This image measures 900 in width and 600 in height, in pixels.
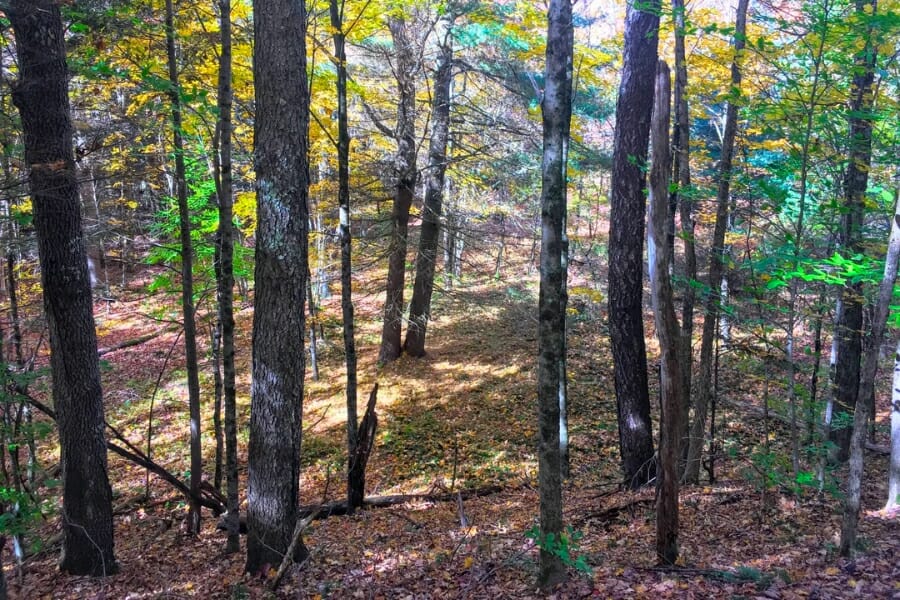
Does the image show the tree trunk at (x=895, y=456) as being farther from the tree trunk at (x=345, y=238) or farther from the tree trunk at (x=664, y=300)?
the tree trunk at (x=345, y=238)

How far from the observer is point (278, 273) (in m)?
5.49

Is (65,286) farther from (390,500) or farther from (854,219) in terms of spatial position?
(854,219)

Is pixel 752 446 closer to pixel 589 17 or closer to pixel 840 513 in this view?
pixel 840 513

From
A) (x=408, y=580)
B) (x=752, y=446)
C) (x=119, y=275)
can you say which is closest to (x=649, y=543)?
(x=408, y=580)

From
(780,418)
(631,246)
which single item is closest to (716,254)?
(631,246)

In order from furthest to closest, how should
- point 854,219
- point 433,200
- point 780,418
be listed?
1. point 433,200
2. point 780,418
3. point 854,219

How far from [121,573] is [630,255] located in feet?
25.6

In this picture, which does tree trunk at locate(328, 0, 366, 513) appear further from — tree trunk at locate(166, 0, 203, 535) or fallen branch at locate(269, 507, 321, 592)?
fallen branch at locate(269, 507, 321, 592)

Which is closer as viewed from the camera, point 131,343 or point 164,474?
point 164,474

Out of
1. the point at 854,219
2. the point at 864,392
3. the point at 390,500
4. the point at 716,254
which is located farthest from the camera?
the point at 390,500

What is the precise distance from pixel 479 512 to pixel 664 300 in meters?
5.14

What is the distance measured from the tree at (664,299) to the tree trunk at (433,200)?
901cm

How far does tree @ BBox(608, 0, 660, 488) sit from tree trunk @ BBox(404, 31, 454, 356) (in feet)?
21.1

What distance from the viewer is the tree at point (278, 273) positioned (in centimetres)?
541
